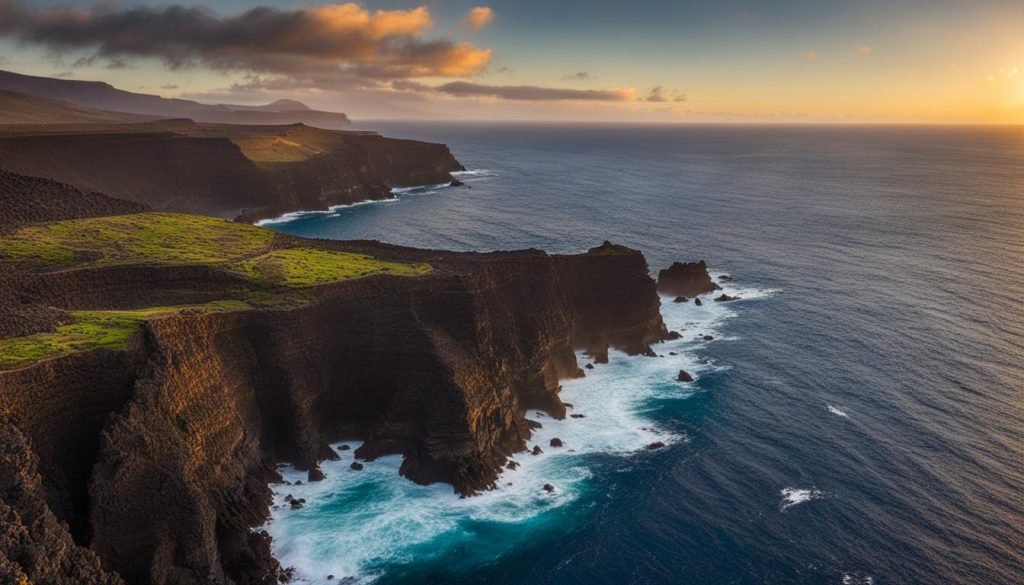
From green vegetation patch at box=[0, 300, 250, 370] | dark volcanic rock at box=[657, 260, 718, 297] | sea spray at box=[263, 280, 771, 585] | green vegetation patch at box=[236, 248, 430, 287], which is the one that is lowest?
sea spray at box=[263, 280, 771, 585]

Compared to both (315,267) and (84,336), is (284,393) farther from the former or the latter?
(315,267)

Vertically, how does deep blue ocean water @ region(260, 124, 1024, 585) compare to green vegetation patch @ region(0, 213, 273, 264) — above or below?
below

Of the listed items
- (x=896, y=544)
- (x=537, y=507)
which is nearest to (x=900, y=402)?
(x=896, y=544)

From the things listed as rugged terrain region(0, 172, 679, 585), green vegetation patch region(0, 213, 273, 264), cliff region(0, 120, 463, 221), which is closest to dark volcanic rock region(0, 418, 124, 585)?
rugged terrain region(0, 172, 679, 585)

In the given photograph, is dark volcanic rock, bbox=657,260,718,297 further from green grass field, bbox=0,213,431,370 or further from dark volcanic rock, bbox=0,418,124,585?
dark volcanic rock, bbox=0,418,124,585

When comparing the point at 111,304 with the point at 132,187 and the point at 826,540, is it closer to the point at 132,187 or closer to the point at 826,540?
the point at 826,540

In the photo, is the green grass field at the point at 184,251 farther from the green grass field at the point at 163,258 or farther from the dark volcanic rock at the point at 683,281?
the dark volcanic rock at the point at 683,281

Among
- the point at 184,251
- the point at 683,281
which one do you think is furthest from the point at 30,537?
the point at 683,281
